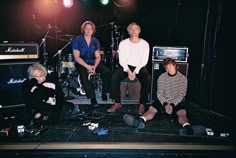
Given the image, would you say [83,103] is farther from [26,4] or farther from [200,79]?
[26,4]

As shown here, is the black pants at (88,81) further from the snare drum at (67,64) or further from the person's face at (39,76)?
the person's face at (39,76)

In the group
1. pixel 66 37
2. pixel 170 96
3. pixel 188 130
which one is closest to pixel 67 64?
pixel 66 37

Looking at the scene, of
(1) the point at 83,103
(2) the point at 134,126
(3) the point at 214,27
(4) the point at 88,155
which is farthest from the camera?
(1) the point at 83,103

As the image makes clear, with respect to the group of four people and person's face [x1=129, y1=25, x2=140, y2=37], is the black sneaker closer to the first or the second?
the group of four people

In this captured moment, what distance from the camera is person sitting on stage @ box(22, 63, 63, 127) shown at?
3436 millimetres

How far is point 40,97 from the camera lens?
11.6ft

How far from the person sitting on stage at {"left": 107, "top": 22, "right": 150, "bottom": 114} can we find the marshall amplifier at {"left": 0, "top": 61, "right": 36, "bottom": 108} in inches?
59.3

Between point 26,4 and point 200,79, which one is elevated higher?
point 26,4

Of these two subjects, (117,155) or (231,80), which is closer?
(117,155)

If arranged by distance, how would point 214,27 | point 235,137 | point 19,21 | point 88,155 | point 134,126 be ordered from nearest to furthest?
1. point 88,155
2. point 235,137
3. point 134,126
4. point 214,27
5. point 19,21

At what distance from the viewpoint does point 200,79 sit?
4.30 metres

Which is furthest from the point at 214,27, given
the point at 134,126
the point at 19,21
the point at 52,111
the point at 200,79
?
the point at 19,21

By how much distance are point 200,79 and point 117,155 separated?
2.27m

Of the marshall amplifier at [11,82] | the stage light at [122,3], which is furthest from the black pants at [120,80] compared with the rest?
the stage light at [122,3]
